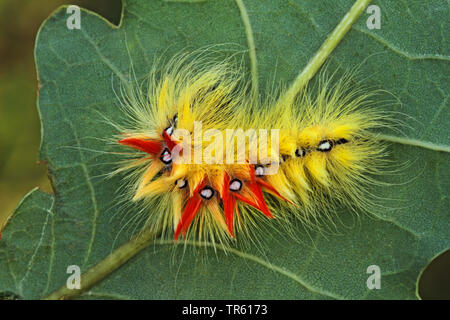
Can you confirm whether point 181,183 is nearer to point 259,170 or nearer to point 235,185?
point 235,185

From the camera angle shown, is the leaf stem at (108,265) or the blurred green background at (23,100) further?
the blurred green background at (23,100)

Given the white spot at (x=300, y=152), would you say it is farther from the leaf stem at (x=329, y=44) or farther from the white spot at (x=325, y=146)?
the leaf stem at (x=329, y=44)

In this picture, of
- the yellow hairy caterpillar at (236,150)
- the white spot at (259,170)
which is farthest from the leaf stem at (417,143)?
the white spot at (259,170)

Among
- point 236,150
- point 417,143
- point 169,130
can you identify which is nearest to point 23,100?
point 169,130

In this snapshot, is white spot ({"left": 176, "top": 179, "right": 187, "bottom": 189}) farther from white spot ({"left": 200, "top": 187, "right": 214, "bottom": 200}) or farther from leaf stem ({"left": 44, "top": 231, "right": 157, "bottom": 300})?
leaf stem ({"left": 44, "top": 231, "right": 157, "bottom": 300})

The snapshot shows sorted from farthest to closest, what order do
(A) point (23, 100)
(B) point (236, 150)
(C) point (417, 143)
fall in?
(A) point (23, 100), (C) point (417, 143), (B) point (236, 150)

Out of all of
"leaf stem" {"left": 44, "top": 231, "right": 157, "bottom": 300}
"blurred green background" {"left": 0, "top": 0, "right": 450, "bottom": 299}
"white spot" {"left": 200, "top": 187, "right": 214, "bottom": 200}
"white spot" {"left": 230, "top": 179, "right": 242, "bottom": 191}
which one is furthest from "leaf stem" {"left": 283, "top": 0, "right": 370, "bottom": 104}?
"blurred green background" {"left": 0, "top": 0, "right": 450, "bottom": 299}
